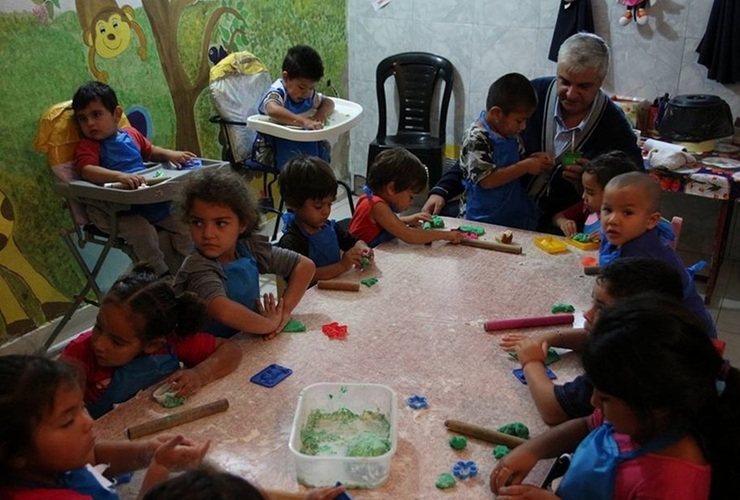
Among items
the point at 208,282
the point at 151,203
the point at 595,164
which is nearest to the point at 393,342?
the point at 208,282

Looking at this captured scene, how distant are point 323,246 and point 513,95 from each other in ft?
3.25

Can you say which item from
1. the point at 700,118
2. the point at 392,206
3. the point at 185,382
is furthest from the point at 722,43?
the point at 185,382

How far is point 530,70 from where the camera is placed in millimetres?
4801

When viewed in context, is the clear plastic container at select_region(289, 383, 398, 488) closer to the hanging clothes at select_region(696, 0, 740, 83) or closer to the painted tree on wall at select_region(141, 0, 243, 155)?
the painted tree on wall at select_region(141, 0, 243, 155)

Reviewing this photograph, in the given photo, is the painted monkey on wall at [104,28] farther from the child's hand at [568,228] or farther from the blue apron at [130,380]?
the child's hand at [568,228]

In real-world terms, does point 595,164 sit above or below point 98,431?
above

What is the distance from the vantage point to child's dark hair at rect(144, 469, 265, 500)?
33.5 inches

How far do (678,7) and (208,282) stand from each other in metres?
3.57

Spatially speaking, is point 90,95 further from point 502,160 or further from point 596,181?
point 596,181

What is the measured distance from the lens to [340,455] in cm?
140

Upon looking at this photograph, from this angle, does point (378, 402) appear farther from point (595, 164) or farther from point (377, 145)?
A: point (377, 145)

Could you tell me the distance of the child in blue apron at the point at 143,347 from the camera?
1638mm

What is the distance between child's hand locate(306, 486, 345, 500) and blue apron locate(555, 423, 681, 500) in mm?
433

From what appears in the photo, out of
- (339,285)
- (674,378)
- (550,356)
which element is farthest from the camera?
(339,285)
